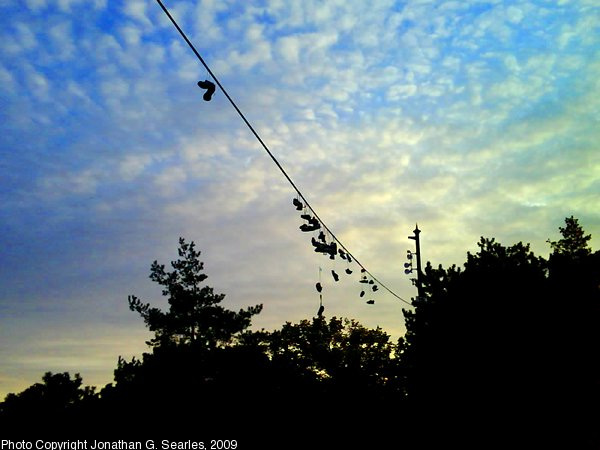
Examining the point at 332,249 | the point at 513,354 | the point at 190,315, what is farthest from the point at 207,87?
the point at 190,315

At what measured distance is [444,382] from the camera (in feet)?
36.7

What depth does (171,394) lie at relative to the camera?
15492 mm

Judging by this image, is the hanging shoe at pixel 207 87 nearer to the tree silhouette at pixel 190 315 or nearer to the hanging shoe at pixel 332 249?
the hanging shoe at pixel 332 249

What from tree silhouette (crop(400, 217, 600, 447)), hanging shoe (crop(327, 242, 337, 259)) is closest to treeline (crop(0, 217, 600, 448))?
tree silhouette (crop(400, 217, 600, 447))

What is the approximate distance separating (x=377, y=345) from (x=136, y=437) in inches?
1174

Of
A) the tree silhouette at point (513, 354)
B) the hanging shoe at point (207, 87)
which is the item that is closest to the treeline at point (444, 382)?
the tree silhouette at point (513, 354)

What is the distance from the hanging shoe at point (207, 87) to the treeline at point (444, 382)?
970 centimetres

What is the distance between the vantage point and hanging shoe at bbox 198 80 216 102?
4562 mm

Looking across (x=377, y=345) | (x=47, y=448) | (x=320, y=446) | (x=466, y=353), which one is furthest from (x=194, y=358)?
(x=377, y=345)

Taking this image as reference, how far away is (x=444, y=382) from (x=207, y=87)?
10.1 m

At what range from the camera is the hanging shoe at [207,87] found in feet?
15.0

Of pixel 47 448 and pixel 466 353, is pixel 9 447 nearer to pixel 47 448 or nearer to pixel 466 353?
pixel 47 448

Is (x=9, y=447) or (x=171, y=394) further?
(x=171, y=394)

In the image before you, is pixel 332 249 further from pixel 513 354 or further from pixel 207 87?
pixel 513 354
